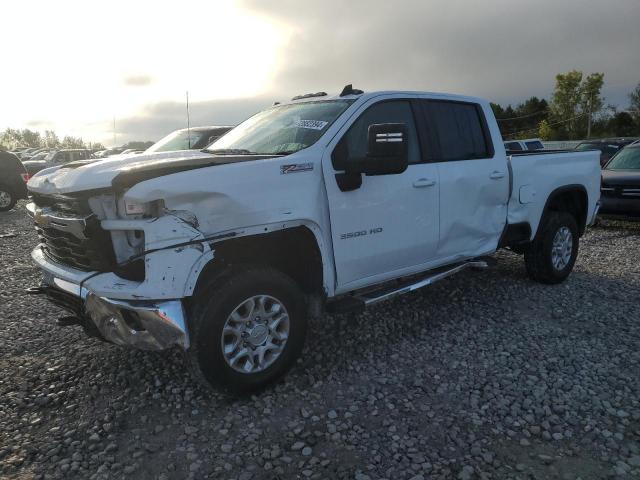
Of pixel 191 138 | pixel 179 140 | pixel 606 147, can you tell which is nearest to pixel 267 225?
pixel 191 138

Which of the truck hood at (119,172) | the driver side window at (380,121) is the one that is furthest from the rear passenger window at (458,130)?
the truck hood at (119,172)

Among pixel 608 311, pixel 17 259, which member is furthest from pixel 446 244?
pixel 17 259

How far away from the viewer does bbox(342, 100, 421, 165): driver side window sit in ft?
12.7

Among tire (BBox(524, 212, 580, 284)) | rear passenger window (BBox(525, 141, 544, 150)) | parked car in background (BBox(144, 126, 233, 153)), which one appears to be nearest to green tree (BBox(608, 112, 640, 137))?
rear passenger window (BBox(525, 141, 544, 150))

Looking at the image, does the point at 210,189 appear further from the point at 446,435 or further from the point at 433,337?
the point at 433,337

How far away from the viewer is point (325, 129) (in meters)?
3.81

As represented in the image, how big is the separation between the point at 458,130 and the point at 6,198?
13.0 m

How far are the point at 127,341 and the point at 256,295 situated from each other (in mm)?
803

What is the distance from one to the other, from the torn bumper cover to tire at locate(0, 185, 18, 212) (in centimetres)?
1227

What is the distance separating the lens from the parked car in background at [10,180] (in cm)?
1351

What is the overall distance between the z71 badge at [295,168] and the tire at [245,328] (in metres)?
0.65

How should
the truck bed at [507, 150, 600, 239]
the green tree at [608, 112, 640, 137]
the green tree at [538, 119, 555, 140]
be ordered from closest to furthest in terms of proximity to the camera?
the truck bed at [507, 150, 600, 239] < the green tree at [608, 112, 640, 137] < the green tree at [538, 119, 555, 140]

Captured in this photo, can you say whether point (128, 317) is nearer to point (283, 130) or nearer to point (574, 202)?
point (283, 130)

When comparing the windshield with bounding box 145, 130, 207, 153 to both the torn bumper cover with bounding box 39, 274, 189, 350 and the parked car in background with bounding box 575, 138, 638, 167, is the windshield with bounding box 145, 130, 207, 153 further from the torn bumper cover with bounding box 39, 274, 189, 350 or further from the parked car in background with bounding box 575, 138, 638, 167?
the parked car in background with bounding box 575, 138, 638, 167
